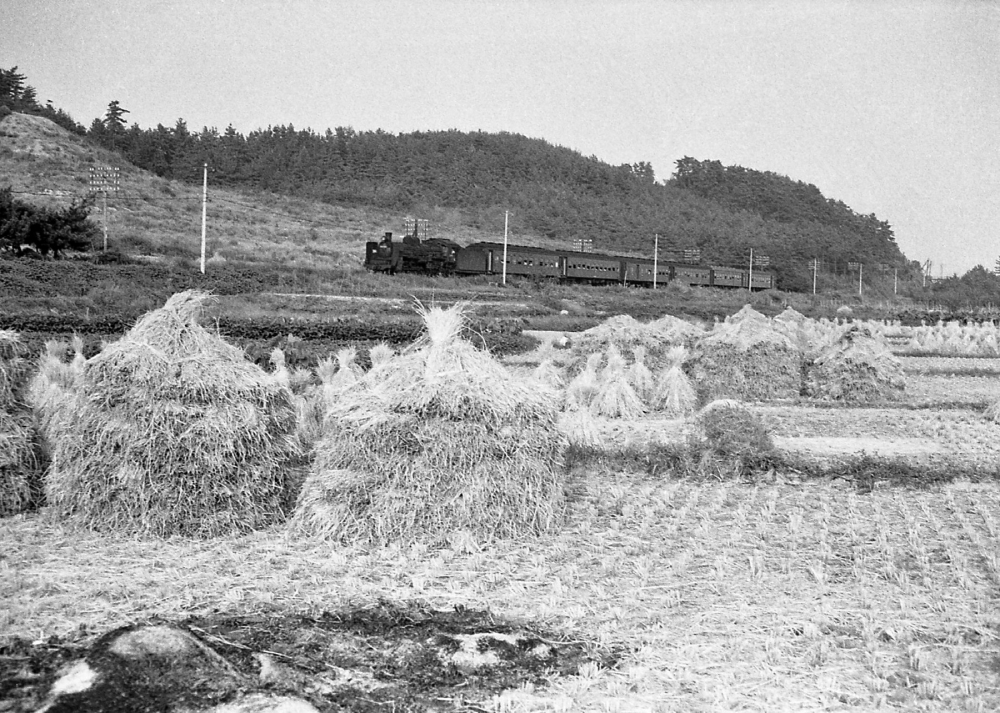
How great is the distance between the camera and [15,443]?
7.91m

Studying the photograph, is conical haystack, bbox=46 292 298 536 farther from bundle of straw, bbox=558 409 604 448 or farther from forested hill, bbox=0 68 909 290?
forested hill, bbox=0 68 909 290

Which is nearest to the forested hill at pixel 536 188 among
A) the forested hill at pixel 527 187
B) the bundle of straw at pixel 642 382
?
the forested hill at pixel 527 187

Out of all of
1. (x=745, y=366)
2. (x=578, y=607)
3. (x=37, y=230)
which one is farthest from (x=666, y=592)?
(x=37, y=230)

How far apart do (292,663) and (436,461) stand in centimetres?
264

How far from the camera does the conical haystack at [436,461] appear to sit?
698 centimetres

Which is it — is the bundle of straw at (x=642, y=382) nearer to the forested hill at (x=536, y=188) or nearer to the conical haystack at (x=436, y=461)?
the conical haystack at (x=436, y=461)

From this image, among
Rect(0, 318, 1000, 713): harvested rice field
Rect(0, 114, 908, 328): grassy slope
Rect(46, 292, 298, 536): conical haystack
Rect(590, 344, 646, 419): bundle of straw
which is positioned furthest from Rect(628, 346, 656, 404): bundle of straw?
Rect(0, 114, 908, 328): grassy slope

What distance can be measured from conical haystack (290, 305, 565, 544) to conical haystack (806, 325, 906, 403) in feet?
33.7

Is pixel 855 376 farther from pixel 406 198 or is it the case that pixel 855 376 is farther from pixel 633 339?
pixel 406 198

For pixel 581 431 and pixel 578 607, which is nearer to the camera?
pixel 578 607

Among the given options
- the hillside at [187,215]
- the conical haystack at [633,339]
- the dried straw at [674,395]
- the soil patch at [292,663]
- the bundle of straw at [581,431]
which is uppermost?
the hillside at [187,215]

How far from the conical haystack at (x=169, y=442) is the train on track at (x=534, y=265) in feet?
132

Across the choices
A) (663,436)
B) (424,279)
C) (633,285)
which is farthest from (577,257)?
(663,436)

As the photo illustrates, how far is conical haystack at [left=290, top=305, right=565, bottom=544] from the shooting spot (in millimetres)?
6977
